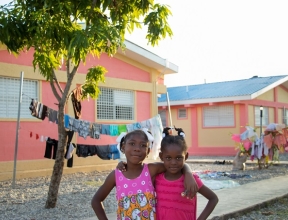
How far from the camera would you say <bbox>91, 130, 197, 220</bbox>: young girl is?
2.82 m

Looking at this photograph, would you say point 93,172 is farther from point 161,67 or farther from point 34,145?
point 161,67

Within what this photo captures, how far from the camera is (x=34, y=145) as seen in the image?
1153cm

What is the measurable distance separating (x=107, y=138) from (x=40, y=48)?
7.03 metres

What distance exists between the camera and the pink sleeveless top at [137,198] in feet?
9.24

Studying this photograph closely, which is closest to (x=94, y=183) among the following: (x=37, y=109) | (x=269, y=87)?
(x=37, y=109)

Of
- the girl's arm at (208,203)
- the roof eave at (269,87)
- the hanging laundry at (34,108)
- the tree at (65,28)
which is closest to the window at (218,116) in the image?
the roof eave at (269,87)

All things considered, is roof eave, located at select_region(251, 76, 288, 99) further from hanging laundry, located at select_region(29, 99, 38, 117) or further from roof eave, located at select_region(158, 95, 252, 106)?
hanging laundry, located at select_region(29, 99, 38, 117)

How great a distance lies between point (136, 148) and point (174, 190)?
0.40m

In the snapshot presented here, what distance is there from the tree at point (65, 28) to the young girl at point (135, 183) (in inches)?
119

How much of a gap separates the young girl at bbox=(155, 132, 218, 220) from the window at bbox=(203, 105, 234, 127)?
18.7 m

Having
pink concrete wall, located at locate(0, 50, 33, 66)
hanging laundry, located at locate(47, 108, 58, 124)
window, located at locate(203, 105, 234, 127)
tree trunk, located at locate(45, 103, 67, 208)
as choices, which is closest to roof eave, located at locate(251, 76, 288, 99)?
window, located at locate(203, 105, 234, 127)

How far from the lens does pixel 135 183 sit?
2.87m

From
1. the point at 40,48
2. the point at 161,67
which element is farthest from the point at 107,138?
the point at 40,48

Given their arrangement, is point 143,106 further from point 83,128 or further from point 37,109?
point 37,109
